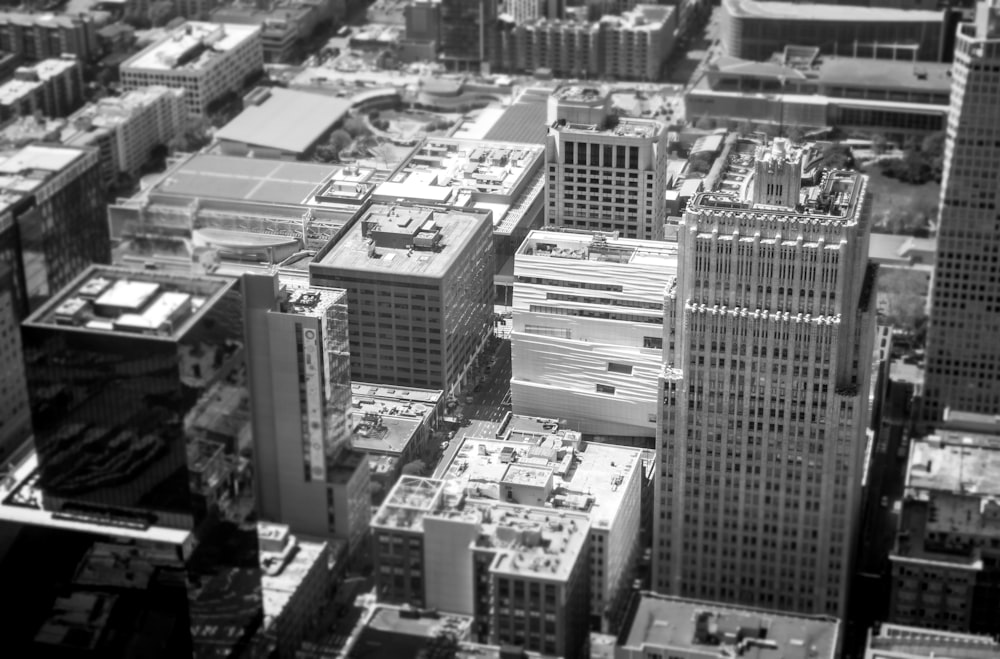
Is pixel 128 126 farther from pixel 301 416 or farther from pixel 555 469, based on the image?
pixel 301 416

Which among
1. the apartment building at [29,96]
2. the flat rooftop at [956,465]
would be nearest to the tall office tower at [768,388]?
the flat rooftop at [956,465]

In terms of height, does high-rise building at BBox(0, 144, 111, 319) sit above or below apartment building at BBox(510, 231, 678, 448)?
above

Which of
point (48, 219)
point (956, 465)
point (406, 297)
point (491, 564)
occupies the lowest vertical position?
point (956, 465)

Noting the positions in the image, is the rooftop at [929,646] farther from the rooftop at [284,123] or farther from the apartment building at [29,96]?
the apartment building at [29,96]

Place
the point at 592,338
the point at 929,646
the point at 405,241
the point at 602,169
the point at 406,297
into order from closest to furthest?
the point at 929,646 < the point at 592,338 < the point at 406,297 < the point at 405,241 < the point at 602,169

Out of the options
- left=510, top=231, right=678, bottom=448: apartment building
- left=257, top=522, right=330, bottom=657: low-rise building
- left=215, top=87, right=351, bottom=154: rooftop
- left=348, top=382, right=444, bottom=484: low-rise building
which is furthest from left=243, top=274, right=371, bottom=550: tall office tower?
left=215, top=87, right=351, bottom=154: rooftop

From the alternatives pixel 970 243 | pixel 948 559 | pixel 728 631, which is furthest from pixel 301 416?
pixel 970 243

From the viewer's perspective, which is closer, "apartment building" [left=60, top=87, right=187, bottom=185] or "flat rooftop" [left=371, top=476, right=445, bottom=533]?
"flat rooftop" [left=371, top=476, right=445, bottom=533]

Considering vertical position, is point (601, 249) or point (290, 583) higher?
point (601, 249)

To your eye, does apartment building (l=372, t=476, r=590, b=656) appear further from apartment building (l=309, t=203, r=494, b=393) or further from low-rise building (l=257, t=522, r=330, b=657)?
apartment building (l=309, t=203, r=494, b=393)
